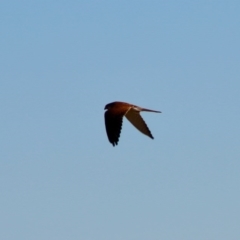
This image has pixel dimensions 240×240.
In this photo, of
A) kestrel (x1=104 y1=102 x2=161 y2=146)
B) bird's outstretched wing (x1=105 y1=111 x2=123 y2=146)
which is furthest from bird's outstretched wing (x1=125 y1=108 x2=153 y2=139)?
bird's outstretched wing (x1=105 y1=111 x2=123 y2=146)

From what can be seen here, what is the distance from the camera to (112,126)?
127 feet

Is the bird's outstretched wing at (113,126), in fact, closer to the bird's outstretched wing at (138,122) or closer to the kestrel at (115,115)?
the kestrel at (115,115)

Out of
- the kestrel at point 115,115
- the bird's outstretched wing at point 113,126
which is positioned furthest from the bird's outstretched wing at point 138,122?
the bird's outstretched wing at point 113,126

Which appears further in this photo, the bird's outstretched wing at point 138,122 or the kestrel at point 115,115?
the bird's outstretched wing at point 138,122

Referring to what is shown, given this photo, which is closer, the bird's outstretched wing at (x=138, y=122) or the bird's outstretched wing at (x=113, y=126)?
the bird's outstretched wing at (x=113, y=126)

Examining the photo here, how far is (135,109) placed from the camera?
4053 cm

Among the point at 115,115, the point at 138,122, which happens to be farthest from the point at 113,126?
the point at 138,122

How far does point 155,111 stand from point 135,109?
1711 millimetres

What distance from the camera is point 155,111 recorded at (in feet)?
128

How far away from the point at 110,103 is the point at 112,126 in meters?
1.14

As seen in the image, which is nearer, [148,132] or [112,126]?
[112,126]

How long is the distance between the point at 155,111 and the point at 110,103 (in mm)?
1470

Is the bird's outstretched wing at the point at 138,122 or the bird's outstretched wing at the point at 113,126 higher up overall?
the bird's outstretched wing at the point at 138,122

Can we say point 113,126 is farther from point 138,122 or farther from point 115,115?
point 138,122
